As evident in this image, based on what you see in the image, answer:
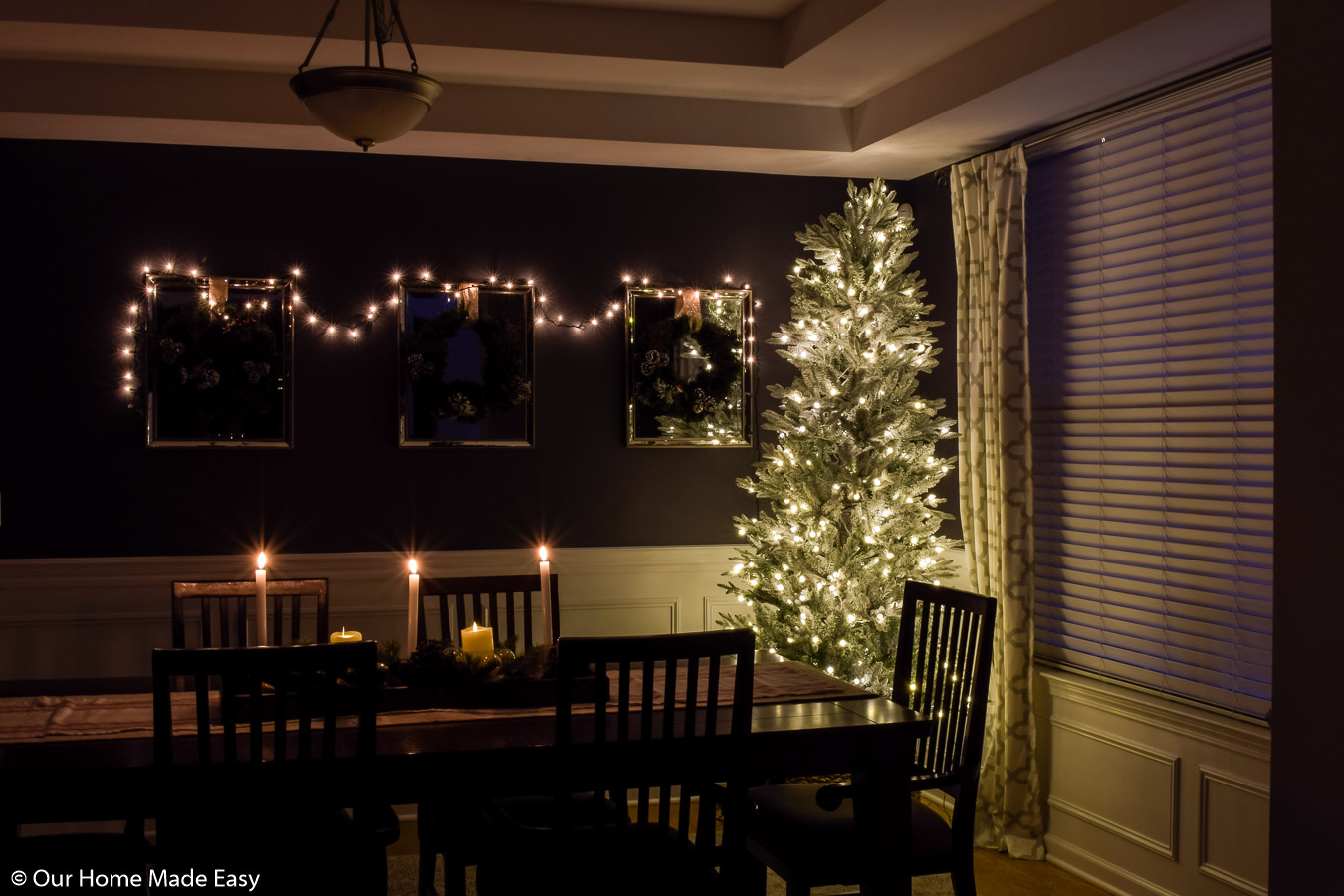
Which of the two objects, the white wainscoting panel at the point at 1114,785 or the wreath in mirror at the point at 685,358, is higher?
the wreath in mirror at the point at 685,358

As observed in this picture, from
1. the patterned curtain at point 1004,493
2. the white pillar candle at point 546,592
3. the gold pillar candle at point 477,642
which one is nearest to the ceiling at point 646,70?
the patterned curtain at point 1004,493

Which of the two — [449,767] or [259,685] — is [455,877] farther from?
[259,685]

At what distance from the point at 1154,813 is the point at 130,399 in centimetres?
404

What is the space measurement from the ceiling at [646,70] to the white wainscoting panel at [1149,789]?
6.72 feet

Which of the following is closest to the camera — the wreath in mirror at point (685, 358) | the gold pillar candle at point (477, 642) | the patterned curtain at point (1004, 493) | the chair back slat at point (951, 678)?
the gold pillar candle at point (477, 642)

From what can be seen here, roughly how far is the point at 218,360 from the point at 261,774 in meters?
2.59

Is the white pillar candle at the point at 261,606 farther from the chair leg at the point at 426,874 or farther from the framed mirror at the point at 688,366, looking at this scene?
the framed mirror at the point at 688,366

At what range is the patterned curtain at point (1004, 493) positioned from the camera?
4.16 m

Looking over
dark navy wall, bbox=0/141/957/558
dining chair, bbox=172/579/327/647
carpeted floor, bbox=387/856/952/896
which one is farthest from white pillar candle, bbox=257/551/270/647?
dark navy wall, bbox=0/141/957/558

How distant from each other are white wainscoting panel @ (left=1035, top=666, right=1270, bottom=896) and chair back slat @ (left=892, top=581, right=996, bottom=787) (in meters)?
0.74

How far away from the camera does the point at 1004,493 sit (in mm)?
4230

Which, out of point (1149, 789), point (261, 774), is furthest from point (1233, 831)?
point (261, 774)

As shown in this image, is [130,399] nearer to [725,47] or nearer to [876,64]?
[725,47]

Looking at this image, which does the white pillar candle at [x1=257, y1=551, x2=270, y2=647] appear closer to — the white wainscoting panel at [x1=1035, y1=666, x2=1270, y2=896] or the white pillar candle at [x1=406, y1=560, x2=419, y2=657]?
the white pillar candle at [x1=406, y1=560, x2=419, y2=657]
